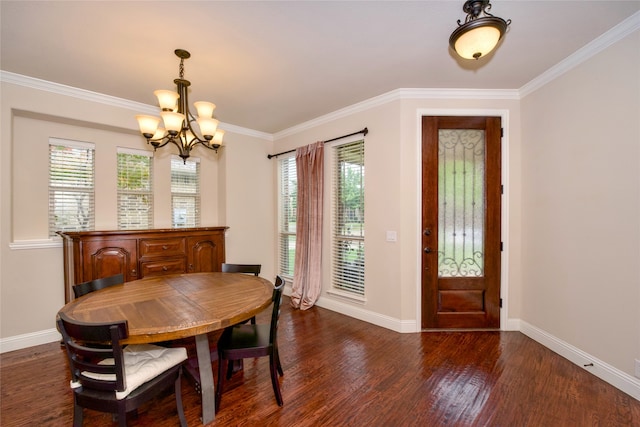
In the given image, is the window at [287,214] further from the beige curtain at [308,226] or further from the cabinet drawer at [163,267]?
the cabinet drawer at [163,267]

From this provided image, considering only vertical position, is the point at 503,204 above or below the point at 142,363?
above

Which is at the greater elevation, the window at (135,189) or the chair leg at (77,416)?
the window at (135,189)

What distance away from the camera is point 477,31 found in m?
1.76

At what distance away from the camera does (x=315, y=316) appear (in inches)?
146

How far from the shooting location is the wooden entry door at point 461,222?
319cm

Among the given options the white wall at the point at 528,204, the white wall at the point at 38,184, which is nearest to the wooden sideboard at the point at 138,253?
the white wall at the point at 38,184

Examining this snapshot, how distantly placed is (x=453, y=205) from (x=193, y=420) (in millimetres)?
3205

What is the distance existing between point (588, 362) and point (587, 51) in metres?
2.72

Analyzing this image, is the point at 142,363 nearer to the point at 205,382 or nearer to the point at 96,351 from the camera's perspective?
the point at 96,351

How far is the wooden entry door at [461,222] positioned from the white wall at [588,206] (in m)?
0.36

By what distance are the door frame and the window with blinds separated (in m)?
0.75

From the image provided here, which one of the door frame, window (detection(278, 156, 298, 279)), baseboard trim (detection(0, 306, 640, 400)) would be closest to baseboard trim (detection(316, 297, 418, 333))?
baseboard trim (detection(0, 306, 640, 400))

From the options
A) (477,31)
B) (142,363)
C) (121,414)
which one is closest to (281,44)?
(477,31)

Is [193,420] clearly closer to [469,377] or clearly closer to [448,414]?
[448,414]
